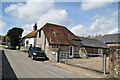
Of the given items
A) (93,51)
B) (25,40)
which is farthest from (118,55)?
(25,40)

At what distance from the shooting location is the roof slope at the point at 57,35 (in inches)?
902

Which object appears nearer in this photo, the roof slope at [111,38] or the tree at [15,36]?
the tree at [15,36]

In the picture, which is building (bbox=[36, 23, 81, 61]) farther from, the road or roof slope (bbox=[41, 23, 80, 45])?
the road

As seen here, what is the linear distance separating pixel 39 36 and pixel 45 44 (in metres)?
3.41

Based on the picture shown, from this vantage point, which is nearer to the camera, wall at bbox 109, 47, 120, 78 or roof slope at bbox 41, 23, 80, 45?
wall at bbox 109, 47, 120, 78

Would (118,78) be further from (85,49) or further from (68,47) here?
(85,49)

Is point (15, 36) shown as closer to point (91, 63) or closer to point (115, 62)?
point (91, 63)

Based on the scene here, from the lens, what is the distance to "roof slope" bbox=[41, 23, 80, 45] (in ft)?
75.2

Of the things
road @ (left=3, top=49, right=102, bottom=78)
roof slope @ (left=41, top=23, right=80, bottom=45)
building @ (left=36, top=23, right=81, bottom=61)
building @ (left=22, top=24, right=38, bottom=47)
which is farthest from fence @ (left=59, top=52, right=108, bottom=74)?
building @ (left=22, top=24, right=38, bottom=47)

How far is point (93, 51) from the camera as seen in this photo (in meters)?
29.2

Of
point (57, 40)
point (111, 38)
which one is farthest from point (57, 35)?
point (111, 38)

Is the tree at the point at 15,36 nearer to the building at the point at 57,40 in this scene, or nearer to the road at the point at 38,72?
the building at the point at 57,40

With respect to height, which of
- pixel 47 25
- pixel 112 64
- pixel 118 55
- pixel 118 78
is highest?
pixel 47 25

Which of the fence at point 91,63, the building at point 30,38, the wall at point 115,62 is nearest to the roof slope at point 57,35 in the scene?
the fence at point 91,63
